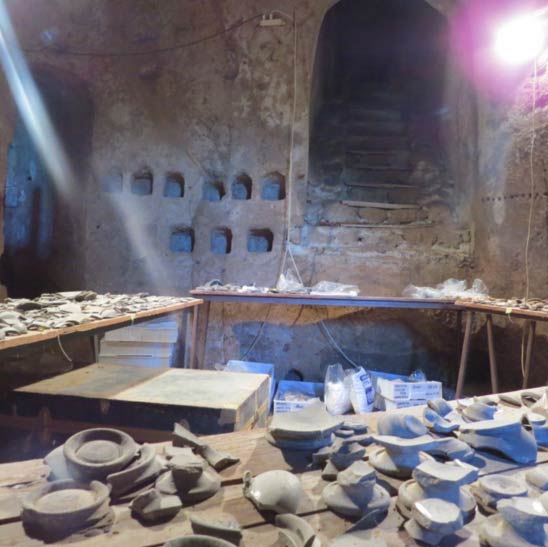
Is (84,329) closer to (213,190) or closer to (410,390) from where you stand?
(410,390)

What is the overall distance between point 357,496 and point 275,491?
0.14 metres

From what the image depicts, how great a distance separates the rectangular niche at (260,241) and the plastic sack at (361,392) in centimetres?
210

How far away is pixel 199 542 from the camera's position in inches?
22.8

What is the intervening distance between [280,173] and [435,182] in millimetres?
2119

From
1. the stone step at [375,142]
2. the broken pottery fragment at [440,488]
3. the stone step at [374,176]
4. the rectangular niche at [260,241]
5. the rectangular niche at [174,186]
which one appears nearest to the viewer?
the broken pottery fragment at [440,488]

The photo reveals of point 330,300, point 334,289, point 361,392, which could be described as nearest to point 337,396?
point 361,392

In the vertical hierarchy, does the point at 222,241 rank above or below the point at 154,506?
above

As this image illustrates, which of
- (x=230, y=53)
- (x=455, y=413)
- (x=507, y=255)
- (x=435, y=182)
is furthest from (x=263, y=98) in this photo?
(x=455, y=413)

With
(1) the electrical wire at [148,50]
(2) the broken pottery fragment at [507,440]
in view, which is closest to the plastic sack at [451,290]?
(2) the broken pottery fragment at [507,440]

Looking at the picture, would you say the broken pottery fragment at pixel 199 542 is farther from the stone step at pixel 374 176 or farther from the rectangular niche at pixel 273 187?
the stone step at pixel 374 176

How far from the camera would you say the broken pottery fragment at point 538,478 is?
762mm

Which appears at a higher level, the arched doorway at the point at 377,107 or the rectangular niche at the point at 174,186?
the arched doorway at the point at 377,107

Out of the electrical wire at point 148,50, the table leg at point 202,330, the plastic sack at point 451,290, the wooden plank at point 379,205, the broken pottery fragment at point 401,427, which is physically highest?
the electrical wire at point 148,50

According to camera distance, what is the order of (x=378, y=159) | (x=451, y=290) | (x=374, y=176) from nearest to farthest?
1. (x=451, y=290)
2. (x=374, y=176)
3. (x=378, y=159)
